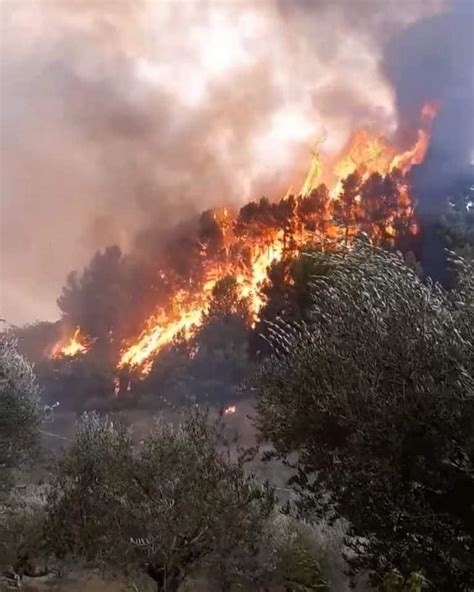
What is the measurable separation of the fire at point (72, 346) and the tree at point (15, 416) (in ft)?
105

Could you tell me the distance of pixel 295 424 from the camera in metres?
13.1

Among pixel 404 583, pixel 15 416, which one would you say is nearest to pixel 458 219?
pixel 15 416

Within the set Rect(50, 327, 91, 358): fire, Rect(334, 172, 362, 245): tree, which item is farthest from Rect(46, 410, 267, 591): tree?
Rect(334, 172, 362, 245): tree

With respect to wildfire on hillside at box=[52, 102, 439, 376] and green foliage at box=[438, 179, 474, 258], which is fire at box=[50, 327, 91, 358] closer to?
wildfire on hillside at box=[52, 102, 439, 376]

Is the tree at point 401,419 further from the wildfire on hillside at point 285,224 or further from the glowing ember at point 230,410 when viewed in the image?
the wildfire on hillside at point 285,224

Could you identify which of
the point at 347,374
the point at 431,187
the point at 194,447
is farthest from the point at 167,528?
the point at 431,187

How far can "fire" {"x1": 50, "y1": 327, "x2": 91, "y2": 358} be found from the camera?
54.8 metres

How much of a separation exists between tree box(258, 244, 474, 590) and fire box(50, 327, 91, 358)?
147 ft

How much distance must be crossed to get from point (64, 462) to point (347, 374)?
38.5 ft

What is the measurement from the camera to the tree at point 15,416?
2084 cm

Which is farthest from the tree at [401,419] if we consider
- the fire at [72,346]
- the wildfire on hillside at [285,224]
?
the fire at [72,346]

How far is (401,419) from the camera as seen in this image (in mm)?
10750

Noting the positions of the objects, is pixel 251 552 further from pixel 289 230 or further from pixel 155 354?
pixel 289 230

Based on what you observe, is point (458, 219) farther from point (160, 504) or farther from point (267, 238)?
point (160, 504)
